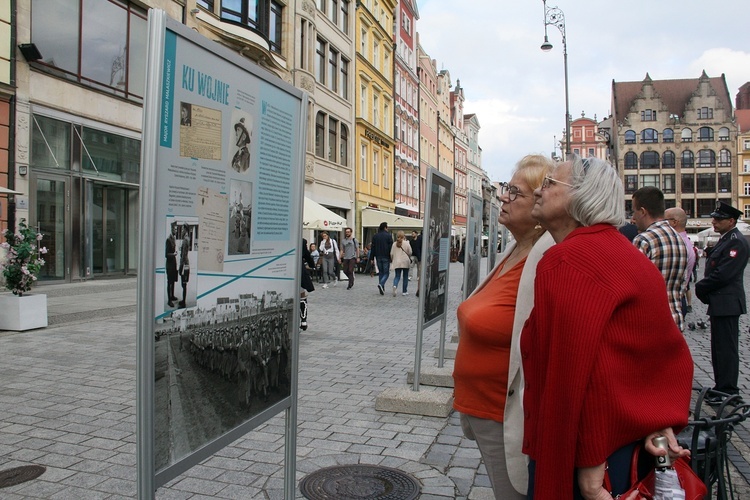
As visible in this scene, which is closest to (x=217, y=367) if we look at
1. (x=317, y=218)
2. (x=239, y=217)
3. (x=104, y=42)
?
(x=239, y=217)

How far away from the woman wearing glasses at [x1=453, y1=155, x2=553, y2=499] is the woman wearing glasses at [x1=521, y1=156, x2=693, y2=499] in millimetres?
396

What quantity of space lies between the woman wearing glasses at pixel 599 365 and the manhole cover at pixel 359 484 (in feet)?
6.77

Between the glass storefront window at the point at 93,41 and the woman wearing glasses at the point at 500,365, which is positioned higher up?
the glass storefront window at the point at 93,41

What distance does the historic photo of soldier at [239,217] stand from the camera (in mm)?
2318

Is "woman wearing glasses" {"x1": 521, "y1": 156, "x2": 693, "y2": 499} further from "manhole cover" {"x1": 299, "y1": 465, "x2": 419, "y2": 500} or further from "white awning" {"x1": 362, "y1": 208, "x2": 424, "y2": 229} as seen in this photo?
"white awning" {"x1": 362, "y1": 208, "x2": 424, "y2": 229}

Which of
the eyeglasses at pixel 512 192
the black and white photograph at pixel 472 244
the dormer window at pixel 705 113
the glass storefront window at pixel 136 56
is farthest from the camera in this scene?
the dormer window at pixel 705 113

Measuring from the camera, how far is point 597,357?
1757mm

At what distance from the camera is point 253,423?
8.52 feet

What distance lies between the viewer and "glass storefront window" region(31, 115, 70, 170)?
15453 mm

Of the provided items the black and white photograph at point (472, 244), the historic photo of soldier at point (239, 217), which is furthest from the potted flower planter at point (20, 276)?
the historic photo of soldier at point (239, 217)

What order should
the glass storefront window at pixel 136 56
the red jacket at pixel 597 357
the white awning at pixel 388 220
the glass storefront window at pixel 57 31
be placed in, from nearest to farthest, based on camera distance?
the red jacket at pixel 597 357
the glass storefront window at pixel 57 31
the glass storefront window at pixel 136 56
the white awning at pixel 388 220

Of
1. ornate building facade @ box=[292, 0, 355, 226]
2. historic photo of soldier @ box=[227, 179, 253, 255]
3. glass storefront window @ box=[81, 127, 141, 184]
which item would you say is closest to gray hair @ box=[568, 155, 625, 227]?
historic photo of soldier @ box=[227, 179, 253, 255]

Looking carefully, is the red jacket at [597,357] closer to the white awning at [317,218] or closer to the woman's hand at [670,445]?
the woman's hand at [670,445]

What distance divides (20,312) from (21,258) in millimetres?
788
